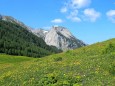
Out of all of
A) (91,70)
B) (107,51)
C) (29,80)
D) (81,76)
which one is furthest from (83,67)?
(107,51)

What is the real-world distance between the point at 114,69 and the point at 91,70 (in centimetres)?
303

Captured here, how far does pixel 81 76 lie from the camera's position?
88.7ft

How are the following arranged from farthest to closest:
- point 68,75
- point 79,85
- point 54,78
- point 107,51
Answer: point 107,51
point 68,75
point 54,78
point 79,85

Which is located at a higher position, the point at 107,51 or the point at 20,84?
the point at 107,51

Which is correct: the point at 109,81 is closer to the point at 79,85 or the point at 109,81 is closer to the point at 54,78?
the point at 79,85

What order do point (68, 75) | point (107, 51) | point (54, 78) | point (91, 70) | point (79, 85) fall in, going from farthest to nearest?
point (107, 51) < point (91, 70) < point (68, 75) < point (54, 78) < point (79, 85)

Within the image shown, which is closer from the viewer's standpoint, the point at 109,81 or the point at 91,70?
the point at 109,81

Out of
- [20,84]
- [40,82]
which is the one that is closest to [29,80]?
[20,84]

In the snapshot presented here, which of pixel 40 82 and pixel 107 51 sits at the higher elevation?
pixel 107 51

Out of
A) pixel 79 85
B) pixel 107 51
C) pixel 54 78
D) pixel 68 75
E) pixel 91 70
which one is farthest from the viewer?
pixel 107 51

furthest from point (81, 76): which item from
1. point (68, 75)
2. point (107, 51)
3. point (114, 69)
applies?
point (107, 51)

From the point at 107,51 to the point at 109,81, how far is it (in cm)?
1817

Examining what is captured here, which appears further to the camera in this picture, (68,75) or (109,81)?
(68,75)

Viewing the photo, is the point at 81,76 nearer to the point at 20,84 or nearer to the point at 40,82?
the point at 40,82
